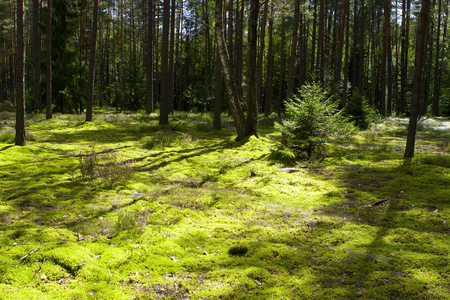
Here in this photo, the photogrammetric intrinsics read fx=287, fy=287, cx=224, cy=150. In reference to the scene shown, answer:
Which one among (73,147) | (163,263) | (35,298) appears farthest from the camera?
(73,147)

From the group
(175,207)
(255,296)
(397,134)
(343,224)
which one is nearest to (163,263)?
(255,296)

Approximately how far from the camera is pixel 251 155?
435 inches

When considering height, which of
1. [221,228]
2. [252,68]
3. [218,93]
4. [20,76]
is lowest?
[221,228]

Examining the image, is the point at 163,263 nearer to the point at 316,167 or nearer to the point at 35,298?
the point at 35,298

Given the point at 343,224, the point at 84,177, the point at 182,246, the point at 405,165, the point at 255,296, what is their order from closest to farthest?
the point at 255,296 → the point at 182,246 → the point at 343,224 → the point at 84,177 → the point at 405,165

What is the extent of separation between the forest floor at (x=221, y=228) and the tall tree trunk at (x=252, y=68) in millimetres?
3435

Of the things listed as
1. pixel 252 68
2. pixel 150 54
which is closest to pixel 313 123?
pixel 252 68

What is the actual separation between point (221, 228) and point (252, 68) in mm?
8995

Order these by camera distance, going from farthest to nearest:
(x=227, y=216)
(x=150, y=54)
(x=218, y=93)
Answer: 1. (x=150, y=54)
2. (x=218, y=93)
3. (x=227, y=216)

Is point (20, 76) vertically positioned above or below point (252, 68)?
below

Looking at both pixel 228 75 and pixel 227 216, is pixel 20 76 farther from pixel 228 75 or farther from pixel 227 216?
pixel 227 216

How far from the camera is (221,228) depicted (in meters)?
5.08

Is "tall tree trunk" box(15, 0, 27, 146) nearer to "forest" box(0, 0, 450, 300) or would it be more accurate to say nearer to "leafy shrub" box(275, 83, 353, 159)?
"forest" box(0, 0, 450, 300)

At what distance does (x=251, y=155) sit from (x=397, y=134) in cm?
1168
